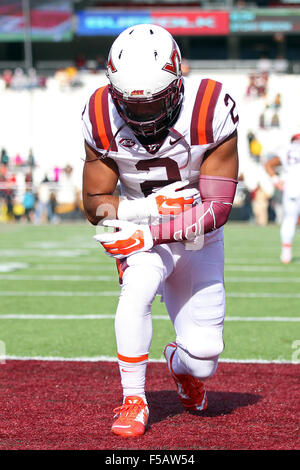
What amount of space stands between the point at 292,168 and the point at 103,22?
23.2m

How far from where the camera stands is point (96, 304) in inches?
248

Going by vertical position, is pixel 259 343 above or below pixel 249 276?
above

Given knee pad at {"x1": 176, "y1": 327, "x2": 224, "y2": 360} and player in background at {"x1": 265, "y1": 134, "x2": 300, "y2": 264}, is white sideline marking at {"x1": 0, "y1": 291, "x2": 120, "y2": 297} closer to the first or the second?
player in background at {"x1": 265, "y1": 134, "x2": 300, "y2": 264}

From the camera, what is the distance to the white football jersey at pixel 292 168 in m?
8.76

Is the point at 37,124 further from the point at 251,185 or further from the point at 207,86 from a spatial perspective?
the point at 207,86

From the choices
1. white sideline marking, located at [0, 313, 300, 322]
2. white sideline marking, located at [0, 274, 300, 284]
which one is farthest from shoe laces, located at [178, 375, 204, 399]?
white sideline marking, located at [0, 274, 300, 284]

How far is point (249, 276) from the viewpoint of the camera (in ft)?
26.8

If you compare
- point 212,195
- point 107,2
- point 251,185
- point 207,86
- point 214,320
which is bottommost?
point 251,185

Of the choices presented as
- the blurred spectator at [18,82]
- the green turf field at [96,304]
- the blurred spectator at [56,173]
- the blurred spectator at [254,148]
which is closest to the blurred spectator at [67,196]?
the blurred spectator at [56,173]

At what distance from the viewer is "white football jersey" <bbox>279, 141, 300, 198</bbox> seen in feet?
28.7

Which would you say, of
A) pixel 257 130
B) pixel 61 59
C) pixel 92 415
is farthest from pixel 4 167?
pixel 92 415

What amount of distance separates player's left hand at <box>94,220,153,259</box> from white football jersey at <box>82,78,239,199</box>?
0.25m

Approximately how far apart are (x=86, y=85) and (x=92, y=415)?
23847 mm

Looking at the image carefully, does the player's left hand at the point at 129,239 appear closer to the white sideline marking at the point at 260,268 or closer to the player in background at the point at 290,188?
the white sideline marking at the point at 260,268
